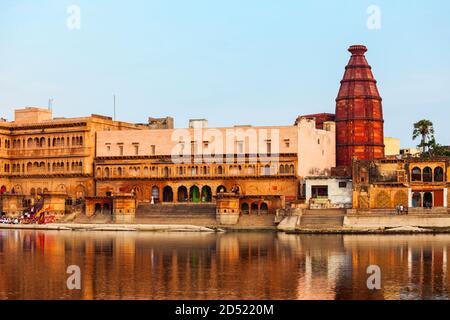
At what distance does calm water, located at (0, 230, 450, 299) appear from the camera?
3712 centimetres

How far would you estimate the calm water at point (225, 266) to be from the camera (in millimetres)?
37125

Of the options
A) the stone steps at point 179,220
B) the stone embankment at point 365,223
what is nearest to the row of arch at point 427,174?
the stone embankment at point 365,223

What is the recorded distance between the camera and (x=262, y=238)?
6938 centimetres

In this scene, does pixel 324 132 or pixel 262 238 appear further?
pixel 324 132

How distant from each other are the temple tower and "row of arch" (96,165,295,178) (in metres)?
11.4

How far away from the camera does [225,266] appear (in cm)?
4706

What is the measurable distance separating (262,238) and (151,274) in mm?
26970

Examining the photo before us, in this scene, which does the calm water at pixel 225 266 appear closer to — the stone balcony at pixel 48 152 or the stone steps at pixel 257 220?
the stone steps at pixel 257 220

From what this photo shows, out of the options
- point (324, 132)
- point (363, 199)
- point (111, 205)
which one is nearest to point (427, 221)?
point (363, 199)

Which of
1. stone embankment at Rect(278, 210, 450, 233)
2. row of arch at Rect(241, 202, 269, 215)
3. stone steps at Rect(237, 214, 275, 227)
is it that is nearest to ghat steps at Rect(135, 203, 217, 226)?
stone steps at Rect(237, 214, 275, 227)

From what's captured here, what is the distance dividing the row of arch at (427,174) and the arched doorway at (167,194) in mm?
26521

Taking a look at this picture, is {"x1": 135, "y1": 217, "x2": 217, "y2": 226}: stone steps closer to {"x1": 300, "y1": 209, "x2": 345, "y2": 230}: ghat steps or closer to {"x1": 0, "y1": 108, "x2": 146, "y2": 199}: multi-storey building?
{"x1": 300, "y1": 209, "x2": 345, "y2": 230}: ghat steps
